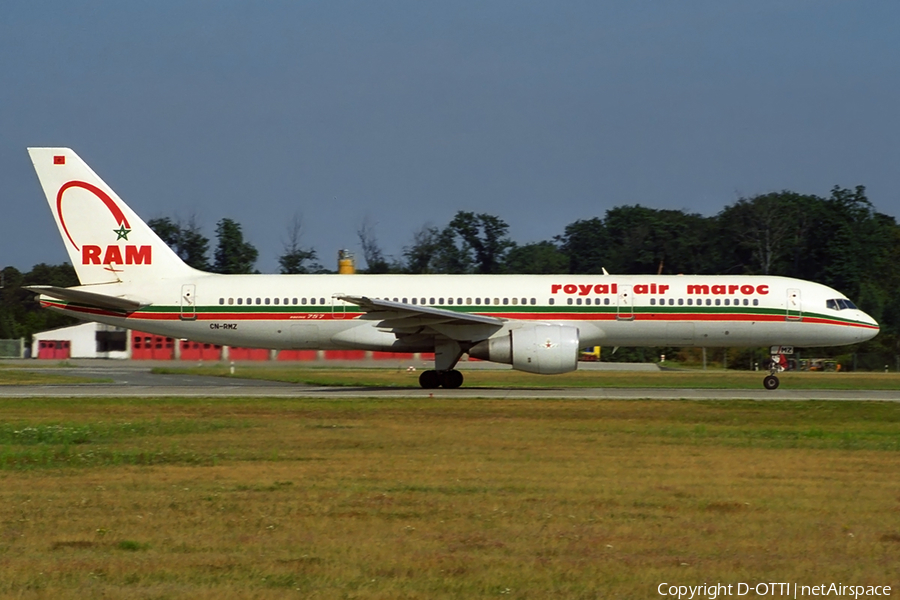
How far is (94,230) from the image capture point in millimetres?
27953

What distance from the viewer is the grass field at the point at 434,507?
7.17 metres

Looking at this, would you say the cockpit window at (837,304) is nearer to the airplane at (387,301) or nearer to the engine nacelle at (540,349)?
the airplane at (387,301)

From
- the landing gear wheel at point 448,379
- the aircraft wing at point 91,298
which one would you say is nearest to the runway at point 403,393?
the landing gear wheel at point 448,379

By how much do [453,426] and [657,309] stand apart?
11.7m

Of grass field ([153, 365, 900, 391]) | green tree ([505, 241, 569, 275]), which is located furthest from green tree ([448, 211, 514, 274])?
grass field ([153, 365, 900, 391])

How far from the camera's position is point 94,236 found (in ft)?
91.7

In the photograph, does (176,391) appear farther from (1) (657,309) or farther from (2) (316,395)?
(1) (657,309)

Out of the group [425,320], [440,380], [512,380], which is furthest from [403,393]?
[512,380]

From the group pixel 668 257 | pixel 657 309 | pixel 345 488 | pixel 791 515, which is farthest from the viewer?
pixel 668 257

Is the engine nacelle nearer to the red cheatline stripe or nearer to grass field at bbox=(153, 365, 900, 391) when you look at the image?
the red cheatline stripe

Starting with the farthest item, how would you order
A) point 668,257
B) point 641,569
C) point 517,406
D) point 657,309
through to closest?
point 668,257
point 657,309
point 517,406
point 641,569

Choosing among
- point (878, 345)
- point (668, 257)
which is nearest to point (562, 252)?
point (668, 257)

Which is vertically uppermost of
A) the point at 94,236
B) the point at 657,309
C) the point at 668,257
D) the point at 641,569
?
the point at 668,257

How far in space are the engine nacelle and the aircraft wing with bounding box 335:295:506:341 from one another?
0.72 metres
